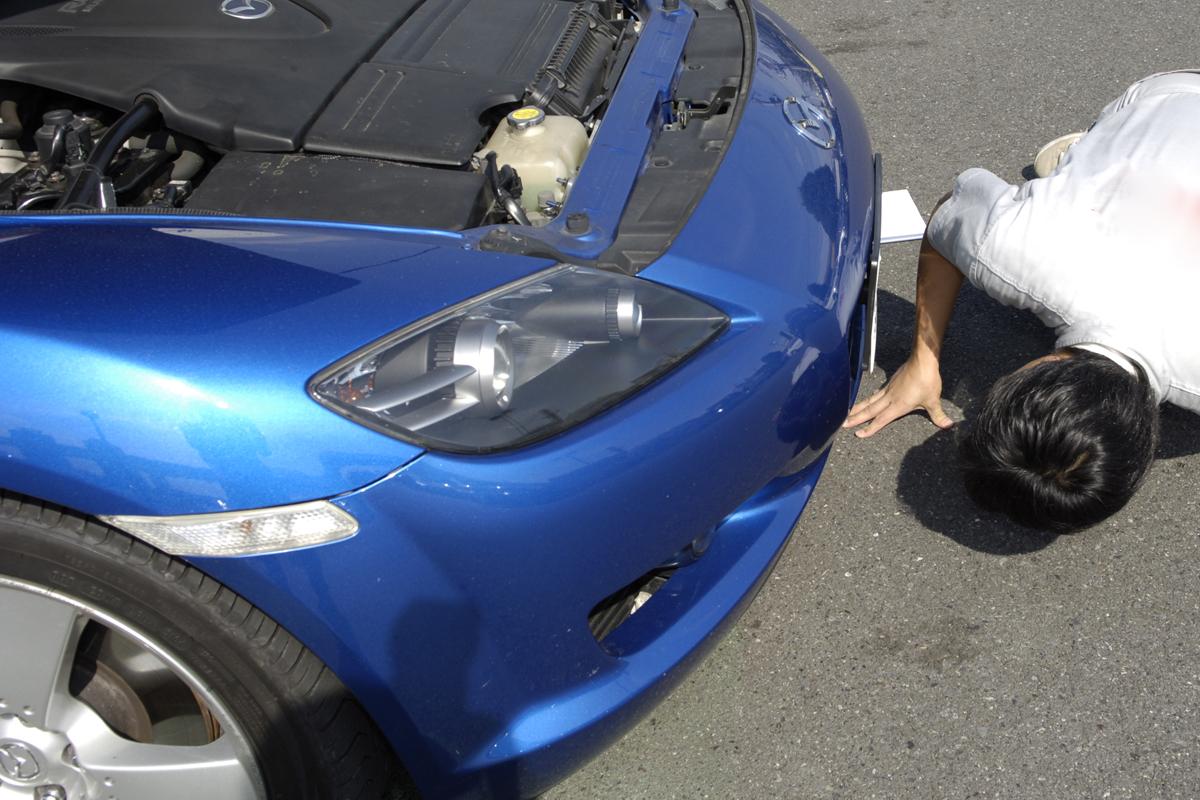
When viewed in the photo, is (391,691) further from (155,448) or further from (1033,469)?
(1033,469)

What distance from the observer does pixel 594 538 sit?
1.57m

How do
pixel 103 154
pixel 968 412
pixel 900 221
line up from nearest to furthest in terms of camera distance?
1. pixel 103 154
2. pixel 968 412
3. pixel 900 221

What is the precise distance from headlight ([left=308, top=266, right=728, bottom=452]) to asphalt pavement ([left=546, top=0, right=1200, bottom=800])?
76 cm

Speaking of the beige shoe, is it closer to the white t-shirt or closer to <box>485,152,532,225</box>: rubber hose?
the white t-shirt

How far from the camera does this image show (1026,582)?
232cm

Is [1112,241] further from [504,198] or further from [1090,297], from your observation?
[504,198]

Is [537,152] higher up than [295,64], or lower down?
lower down

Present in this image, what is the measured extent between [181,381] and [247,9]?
1.30 metres

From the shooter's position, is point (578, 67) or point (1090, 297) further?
point (578, 67)

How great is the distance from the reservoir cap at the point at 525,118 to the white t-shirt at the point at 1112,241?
937 mm

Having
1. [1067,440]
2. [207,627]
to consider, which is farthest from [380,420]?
[1067,440]

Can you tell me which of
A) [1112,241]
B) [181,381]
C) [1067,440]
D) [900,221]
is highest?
[181,381]

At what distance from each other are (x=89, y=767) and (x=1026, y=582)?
1.73m

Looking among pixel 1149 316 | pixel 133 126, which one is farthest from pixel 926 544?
pixel 133 126
